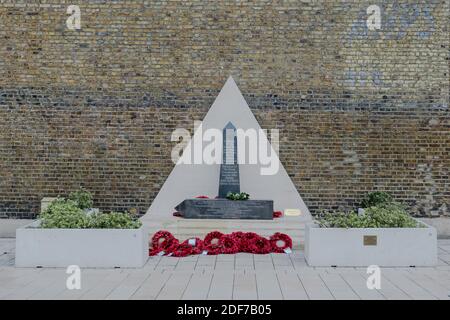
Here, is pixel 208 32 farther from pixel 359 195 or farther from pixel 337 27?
pixel 359 195

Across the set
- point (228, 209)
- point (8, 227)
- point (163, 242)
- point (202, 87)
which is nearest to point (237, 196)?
point (228, 209)

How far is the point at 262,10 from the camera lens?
11031 mm

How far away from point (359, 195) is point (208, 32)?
15.0 feet

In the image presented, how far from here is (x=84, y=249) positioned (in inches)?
312

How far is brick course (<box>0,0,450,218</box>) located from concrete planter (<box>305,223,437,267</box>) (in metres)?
2.92

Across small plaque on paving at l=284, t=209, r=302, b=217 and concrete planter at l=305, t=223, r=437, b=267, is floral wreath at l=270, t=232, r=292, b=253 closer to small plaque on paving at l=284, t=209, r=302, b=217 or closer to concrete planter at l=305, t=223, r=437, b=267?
concrete planter at l=305, t=223, r=437, b=267

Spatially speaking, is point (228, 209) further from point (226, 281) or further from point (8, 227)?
point (8, 227)

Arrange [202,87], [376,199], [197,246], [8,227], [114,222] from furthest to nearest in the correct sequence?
[202,87] → [8,227] → [376,199] → [197,246] → [114,222]

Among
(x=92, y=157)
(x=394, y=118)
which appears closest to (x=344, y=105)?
(x=394, y=118)

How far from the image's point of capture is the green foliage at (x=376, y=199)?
34.0 feet

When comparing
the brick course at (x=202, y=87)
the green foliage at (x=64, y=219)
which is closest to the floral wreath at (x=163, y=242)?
the green foliage at (x=64, y=219)

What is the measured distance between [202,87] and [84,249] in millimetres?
4517

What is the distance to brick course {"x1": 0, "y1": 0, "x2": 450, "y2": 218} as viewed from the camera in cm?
1093

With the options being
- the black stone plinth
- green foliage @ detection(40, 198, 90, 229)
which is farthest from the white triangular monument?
green foliage @ detection(40, 198, 90, 229)
